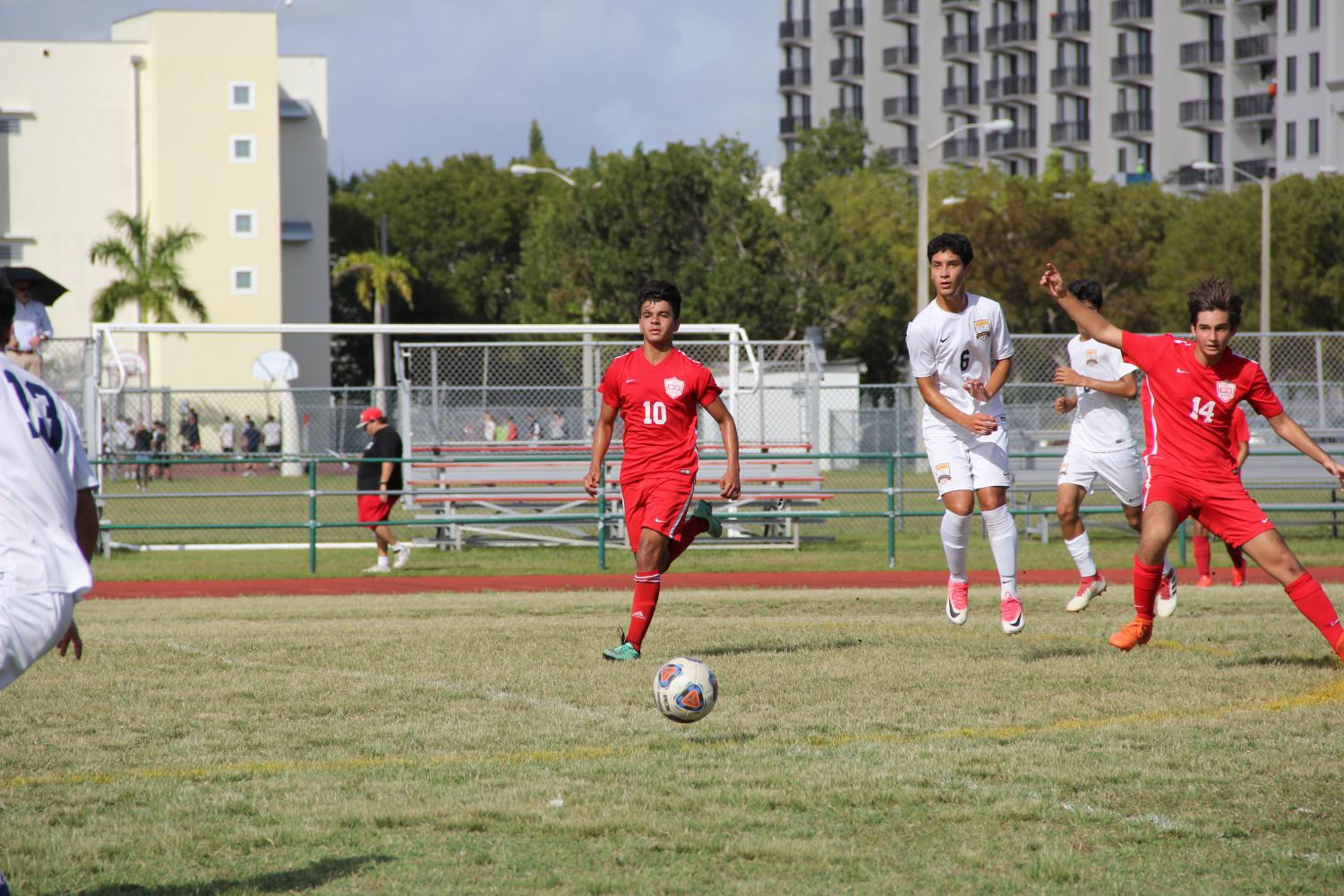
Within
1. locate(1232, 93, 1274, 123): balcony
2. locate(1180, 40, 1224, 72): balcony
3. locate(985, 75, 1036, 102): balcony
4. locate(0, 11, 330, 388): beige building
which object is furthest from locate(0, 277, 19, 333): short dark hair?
locate(985, 75, 1036, 102): balcony

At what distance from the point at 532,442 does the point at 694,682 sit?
44.6 feet

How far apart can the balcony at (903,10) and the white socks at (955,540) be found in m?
90.9

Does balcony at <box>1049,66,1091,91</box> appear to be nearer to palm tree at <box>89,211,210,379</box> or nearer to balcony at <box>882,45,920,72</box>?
balcony at <box>882,45,920,72</box>

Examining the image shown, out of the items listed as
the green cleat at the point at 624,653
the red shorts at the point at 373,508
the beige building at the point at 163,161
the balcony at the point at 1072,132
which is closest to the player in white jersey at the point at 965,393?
the green cleat at the point at 624,653

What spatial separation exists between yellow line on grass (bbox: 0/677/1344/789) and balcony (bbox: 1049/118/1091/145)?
83814 millimetres

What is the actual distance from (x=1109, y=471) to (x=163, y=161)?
4985cm

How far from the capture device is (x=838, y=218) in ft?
192

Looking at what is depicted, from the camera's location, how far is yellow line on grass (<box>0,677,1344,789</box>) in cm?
602

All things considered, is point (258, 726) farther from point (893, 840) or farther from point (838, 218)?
point (838, 218)

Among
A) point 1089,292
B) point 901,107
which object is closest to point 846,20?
point 901,107

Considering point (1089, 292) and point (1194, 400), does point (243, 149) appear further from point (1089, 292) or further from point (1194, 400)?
point (1194, 400)

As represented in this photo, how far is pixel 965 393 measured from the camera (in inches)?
344

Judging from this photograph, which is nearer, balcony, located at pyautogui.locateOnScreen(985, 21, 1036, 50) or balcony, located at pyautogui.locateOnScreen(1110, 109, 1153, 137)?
balcony, located at pyautogui.locateOnScreen(1110, 109, 1153, 137)

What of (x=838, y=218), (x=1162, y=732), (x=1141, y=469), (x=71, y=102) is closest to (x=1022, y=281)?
(x=838, y=218)
